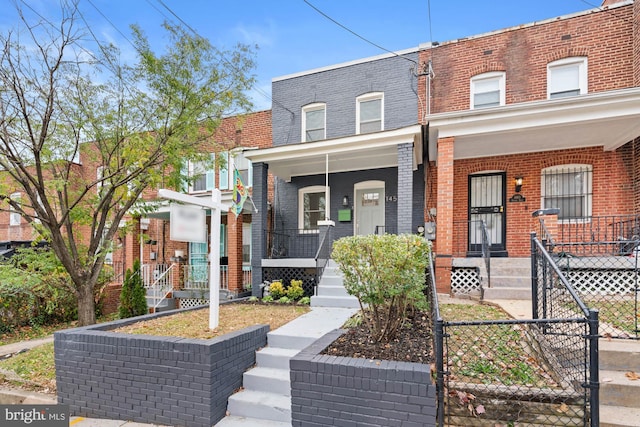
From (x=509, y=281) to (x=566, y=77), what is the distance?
5944 millimetres

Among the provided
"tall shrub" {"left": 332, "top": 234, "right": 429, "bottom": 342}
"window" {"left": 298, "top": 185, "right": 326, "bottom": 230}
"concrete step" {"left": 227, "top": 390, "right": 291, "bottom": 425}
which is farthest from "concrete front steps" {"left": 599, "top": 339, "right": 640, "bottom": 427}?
"window" {"left": 298, "top": 185, "right": 326, "bottom": 230}

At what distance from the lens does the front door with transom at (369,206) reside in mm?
9773

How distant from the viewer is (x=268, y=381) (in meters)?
3.82

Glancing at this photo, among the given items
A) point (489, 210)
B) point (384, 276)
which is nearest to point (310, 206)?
point (489, 210)

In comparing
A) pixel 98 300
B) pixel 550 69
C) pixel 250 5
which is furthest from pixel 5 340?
pixel 550 69

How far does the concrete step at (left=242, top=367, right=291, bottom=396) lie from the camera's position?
3.74 m

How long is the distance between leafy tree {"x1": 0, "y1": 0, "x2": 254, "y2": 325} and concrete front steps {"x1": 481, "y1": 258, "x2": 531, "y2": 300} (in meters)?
6.48

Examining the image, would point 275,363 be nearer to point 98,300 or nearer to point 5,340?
point 5,340

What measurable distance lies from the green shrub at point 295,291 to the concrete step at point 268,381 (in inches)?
133

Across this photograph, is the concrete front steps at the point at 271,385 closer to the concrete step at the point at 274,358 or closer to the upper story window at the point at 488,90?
the concrete step at the point at 274,358

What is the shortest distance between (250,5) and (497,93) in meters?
6.98

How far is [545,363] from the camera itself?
3256 mm

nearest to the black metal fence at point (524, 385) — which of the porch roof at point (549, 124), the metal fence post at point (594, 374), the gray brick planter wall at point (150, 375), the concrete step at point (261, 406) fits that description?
the metal fence post at point (594, 374)

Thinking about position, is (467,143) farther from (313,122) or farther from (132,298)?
(132,298)
